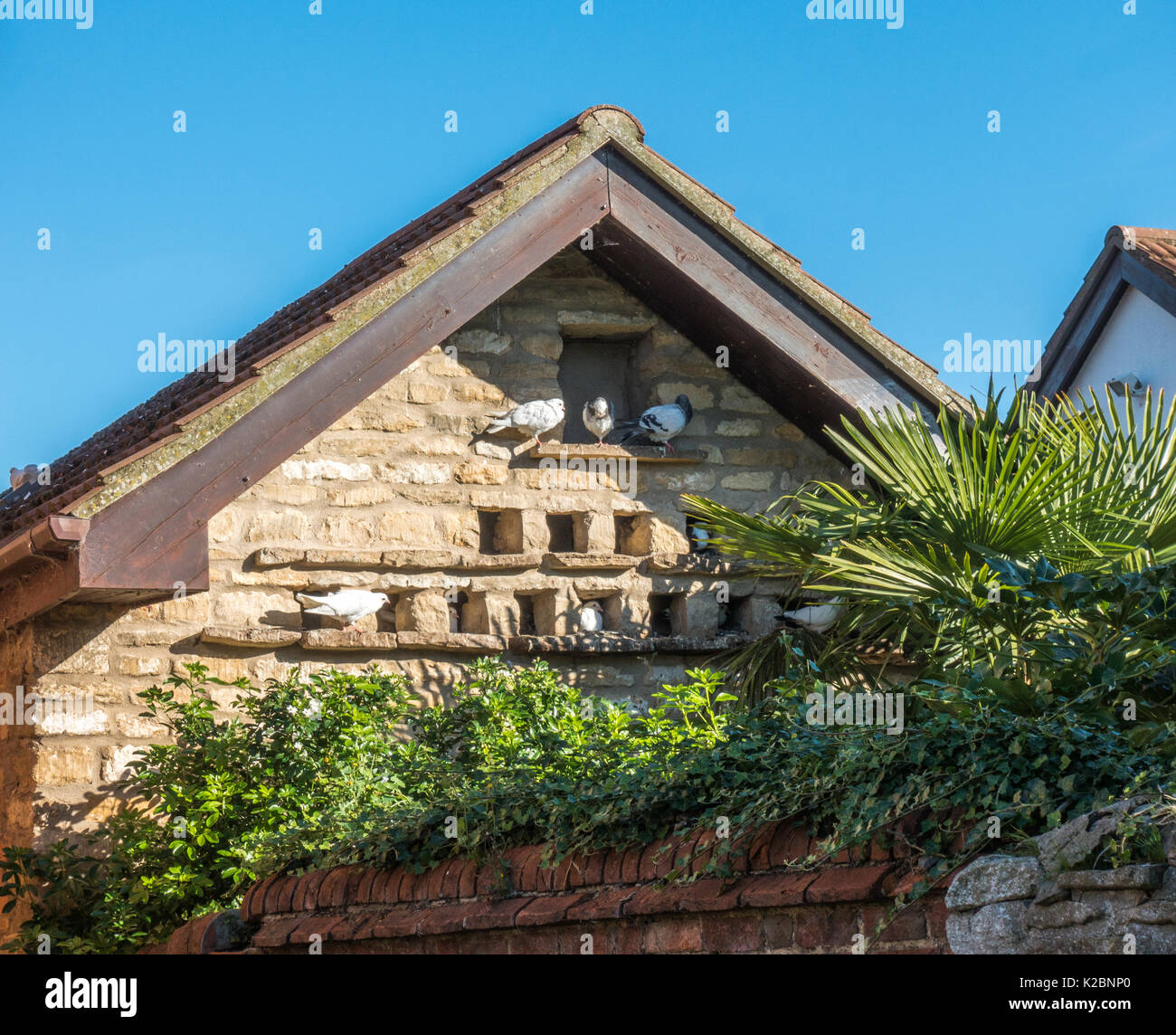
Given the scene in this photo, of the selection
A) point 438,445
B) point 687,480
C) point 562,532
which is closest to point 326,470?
point 438,445

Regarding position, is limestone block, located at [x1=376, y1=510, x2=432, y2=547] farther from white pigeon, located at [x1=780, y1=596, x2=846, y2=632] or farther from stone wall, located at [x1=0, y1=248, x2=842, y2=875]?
white pigeon, located at [x1=780, y1=596, x2=846, y2=632]

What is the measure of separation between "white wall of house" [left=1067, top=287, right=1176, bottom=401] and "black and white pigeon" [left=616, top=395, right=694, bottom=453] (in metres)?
3.98

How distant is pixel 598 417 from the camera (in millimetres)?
8031

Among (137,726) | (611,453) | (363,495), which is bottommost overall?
(137,726)

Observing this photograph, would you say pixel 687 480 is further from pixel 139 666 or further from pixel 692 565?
pixel 139 666

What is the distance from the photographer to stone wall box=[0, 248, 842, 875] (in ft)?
22.5

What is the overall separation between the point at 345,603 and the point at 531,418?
4.82 ft

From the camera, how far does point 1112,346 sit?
11688mm

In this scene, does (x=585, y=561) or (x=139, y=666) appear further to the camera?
(x=585, y=561)

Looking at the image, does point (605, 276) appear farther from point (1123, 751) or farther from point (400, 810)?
point (1123, 751)

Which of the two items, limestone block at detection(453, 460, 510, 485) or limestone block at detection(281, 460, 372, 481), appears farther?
limestone block at detection(453, 460, 510, 485)

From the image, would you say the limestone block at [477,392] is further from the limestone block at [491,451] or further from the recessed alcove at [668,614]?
the recessed alcove at [668,614]

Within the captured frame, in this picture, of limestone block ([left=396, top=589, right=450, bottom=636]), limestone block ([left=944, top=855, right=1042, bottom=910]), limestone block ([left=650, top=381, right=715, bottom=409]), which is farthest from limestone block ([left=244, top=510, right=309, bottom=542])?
limestone block ([left=944, top=855, right=1042, bottom=910])

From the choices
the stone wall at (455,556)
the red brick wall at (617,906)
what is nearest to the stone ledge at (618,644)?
the stone wall at (455,556)
